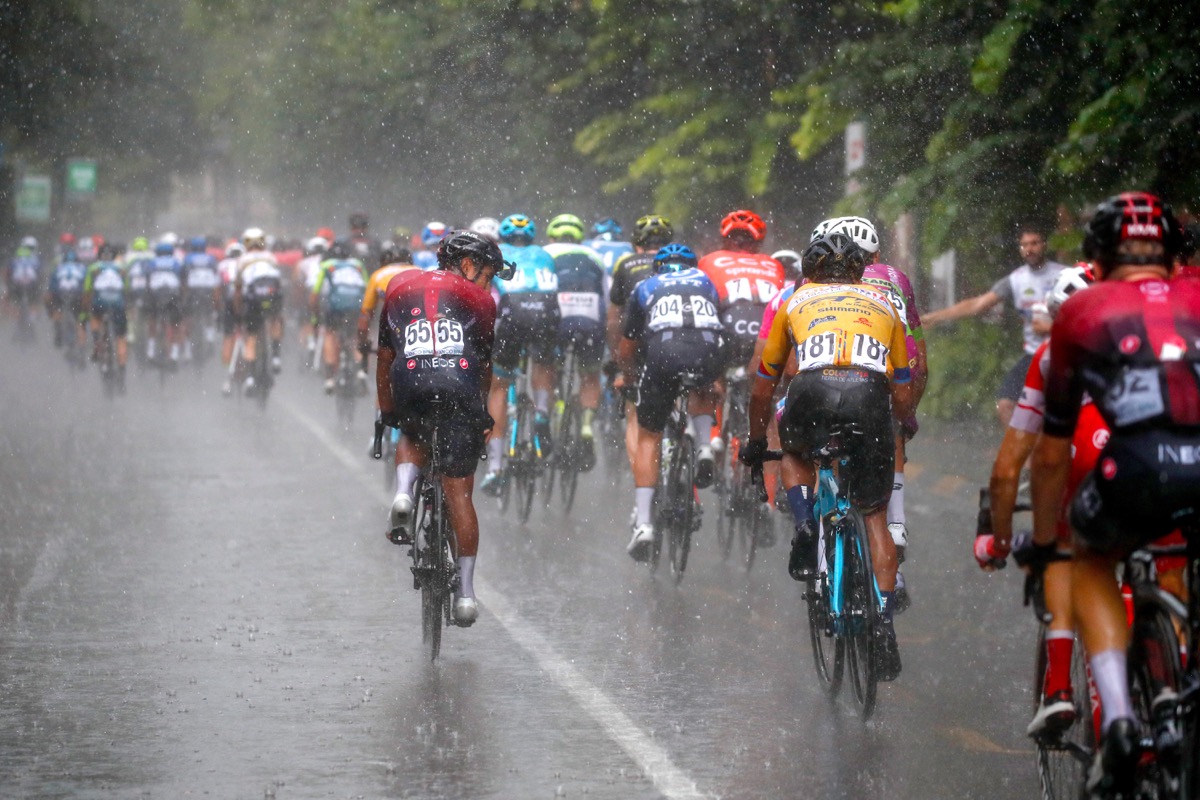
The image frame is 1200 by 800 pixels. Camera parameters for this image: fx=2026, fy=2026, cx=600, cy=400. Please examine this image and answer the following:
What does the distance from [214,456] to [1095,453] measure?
40.9ft

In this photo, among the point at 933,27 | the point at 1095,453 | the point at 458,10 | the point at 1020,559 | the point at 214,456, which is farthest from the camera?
the point at 458,10

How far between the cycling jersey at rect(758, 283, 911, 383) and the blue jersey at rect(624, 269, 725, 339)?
2901 millimetres

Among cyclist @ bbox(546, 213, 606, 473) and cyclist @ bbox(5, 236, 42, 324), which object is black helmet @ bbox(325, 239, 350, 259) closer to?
cyclist @ bbox(546, 213, 606, 473)

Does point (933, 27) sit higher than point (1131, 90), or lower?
higher

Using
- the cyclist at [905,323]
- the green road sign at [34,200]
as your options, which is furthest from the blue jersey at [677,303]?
the green road sign at [34,200]

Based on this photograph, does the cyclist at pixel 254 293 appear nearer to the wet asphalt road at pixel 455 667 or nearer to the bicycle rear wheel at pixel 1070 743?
the wet asphalt road at pixel 455 667

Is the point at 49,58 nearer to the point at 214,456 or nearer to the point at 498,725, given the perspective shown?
the point at 214,456

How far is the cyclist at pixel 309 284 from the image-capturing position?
25.5 meters

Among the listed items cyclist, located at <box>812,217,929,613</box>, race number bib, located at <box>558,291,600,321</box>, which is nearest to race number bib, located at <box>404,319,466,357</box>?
cyclist, located at <box>812,217,929,613</box>

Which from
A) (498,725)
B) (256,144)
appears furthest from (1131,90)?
(256,144)

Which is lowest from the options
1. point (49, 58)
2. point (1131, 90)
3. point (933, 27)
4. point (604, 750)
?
point (604, 750)

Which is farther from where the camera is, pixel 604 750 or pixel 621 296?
pixel 621 296

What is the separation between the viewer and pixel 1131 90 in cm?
1223

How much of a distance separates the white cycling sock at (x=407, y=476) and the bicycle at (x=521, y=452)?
434cm
